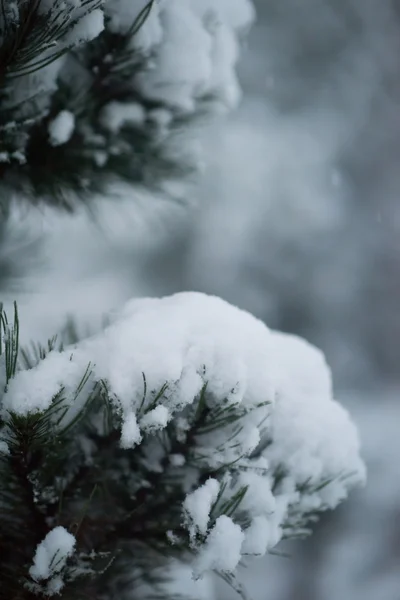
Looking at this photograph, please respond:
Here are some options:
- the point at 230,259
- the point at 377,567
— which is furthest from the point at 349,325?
the point at 377,567

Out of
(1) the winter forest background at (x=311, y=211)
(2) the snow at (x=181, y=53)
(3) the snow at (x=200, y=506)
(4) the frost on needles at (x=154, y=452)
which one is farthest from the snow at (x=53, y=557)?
(1) the winter forest background at (x=311, y=211)

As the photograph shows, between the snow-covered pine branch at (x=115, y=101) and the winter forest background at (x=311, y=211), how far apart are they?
189cm

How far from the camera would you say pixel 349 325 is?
334 centimetres

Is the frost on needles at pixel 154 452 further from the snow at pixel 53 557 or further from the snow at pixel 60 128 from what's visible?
the snow at pixel 60 128

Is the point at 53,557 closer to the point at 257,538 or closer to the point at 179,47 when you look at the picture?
the point at 257,538

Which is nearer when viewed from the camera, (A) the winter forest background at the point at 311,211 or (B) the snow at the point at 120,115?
(B) the snow at the point at 120,115

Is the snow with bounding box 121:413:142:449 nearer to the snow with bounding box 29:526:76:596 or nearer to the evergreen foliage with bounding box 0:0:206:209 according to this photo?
the snow with bounding box 29:526:76:596

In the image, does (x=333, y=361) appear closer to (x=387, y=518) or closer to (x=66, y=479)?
(x=387, y=518)

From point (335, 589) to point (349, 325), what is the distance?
1486mm

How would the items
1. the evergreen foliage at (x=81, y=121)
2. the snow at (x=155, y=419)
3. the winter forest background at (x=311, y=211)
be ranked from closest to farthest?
1. the snow at (x=155, y=419)
2. the evergreen foliage at (x=81, y=121)
3. the winter forest background at (x=311, y=211)

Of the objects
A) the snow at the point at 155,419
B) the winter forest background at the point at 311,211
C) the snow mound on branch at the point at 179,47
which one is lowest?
the snow at the point at 155,419

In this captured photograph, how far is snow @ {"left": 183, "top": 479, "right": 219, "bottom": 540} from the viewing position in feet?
1.74

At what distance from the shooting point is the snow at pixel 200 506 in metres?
0.53

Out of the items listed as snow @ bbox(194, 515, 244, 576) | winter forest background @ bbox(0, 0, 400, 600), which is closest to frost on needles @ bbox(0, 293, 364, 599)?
snow @ bbox(194, 515, 244, 576)
